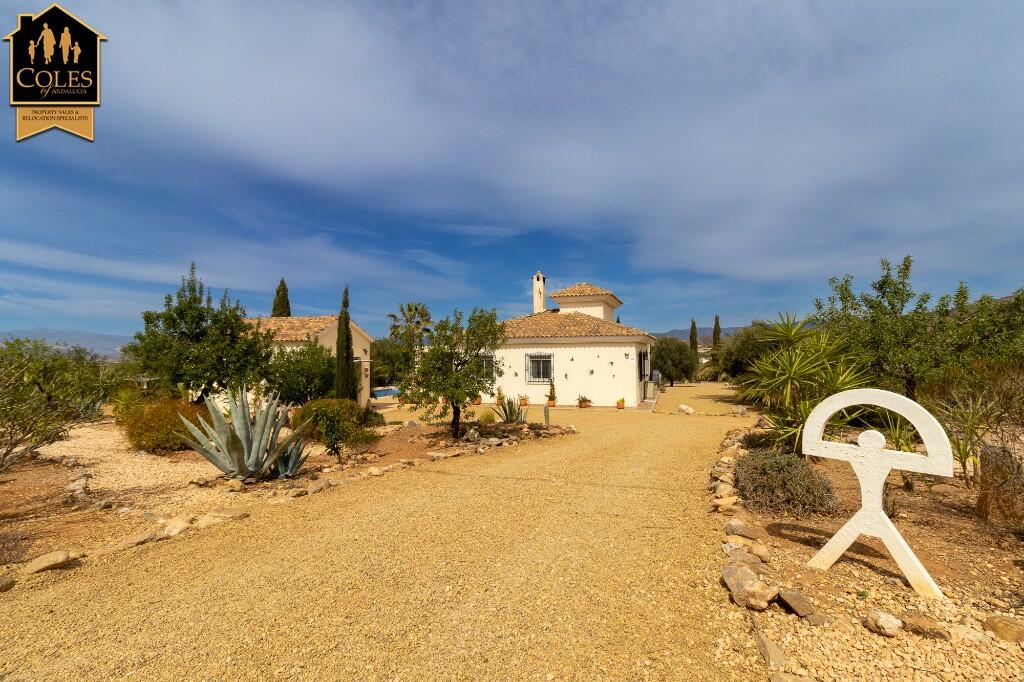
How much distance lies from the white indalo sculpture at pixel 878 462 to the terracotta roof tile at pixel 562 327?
16.4m

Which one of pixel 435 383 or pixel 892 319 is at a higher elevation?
pixel 892 319

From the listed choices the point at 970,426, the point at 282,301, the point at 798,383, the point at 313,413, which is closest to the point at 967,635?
the point at 970,426

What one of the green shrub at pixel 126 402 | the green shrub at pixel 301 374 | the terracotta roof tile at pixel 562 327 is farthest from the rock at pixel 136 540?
the terracotta roof tile at pixel 562 327

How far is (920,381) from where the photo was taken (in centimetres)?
1062

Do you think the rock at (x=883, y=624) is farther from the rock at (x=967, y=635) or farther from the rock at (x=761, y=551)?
the rock at (x=761, y=551)

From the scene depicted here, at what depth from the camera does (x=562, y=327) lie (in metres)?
22.6

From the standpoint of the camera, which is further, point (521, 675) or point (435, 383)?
point (435, 383)

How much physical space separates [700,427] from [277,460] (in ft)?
38.2

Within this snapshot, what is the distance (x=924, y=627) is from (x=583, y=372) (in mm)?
18482

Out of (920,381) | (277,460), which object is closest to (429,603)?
(277,460)

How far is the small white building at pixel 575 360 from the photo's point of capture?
21156mm

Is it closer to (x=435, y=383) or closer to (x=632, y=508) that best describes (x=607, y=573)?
(x=632, y=508)

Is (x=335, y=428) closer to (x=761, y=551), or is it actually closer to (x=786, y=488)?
(x=761, y=551)

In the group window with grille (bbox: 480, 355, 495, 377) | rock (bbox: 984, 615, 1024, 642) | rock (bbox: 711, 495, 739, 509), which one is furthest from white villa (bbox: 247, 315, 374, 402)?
rock (bbox: 984, 615, 1024, 642)
